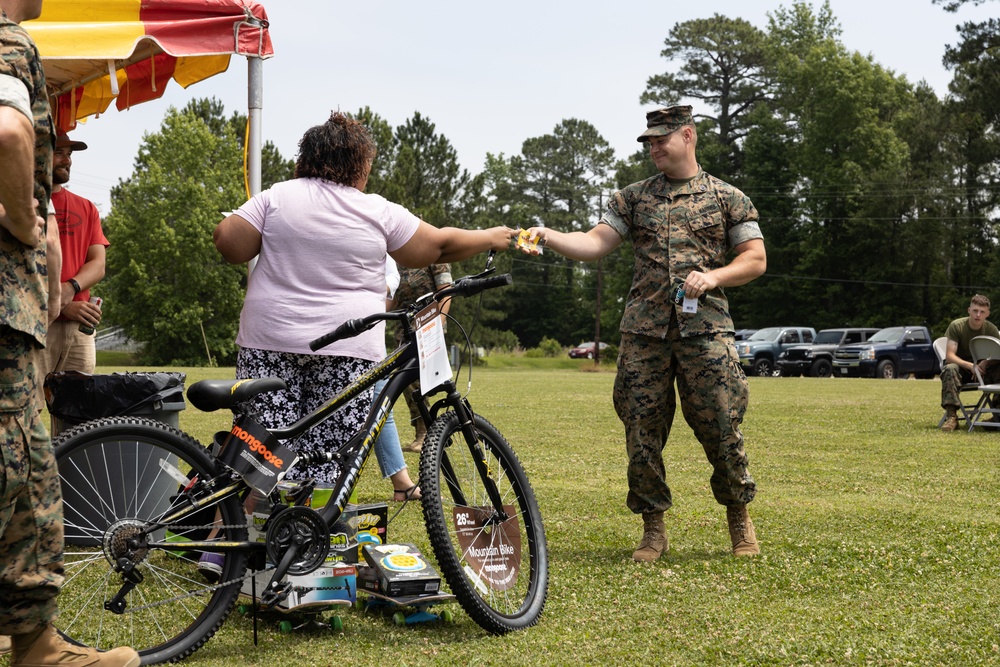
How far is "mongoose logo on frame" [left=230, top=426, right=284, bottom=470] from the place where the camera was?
12.2ft

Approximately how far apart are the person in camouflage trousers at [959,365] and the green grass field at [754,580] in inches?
123

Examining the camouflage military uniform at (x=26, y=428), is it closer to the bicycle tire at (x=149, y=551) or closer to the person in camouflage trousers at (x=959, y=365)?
the bicycle tire at (x=149, y=551)

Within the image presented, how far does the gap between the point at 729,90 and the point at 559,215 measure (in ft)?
79.1

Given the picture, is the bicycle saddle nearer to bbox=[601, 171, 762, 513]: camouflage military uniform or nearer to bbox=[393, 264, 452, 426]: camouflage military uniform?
bbox=[601, 171, 762, 513]: camouflage military uniform

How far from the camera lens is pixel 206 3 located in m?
6.89

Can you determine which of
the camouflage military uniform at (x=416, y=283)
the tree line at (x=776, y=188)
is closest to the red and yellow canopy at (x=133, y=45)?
the camouflage military uniform at (x=416, y=283)

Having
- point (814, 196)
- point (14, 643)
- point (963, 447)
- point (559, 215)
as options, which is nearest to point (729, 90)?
point (814, 196)

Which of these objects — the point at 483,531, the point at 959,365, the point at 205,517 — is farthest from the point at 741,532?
the point at 959,365

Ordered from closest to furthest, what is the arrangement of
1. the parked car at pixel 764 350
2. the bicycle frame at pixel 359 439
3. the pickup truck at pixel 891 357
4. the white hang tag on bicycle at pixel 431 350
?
the bicycle frame at pixel 359 439
the white hang tag on bicycle at pixel 431 350
the pickup truck at pixel 891 357
the parked car at pixel 764 350

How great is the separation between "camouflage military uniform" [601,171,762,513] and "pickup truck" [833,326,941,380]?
3277 centimetres

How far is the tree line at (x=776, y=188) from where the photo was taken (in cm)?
5478

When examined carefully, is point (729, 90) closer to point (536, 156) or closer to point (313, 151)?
point (536, 156)

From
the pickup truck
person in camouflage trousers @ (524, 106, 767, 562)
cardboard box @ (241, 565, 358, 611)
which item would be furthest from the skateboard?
the pickup truck

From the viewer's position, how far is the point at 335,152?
4.40 meters
